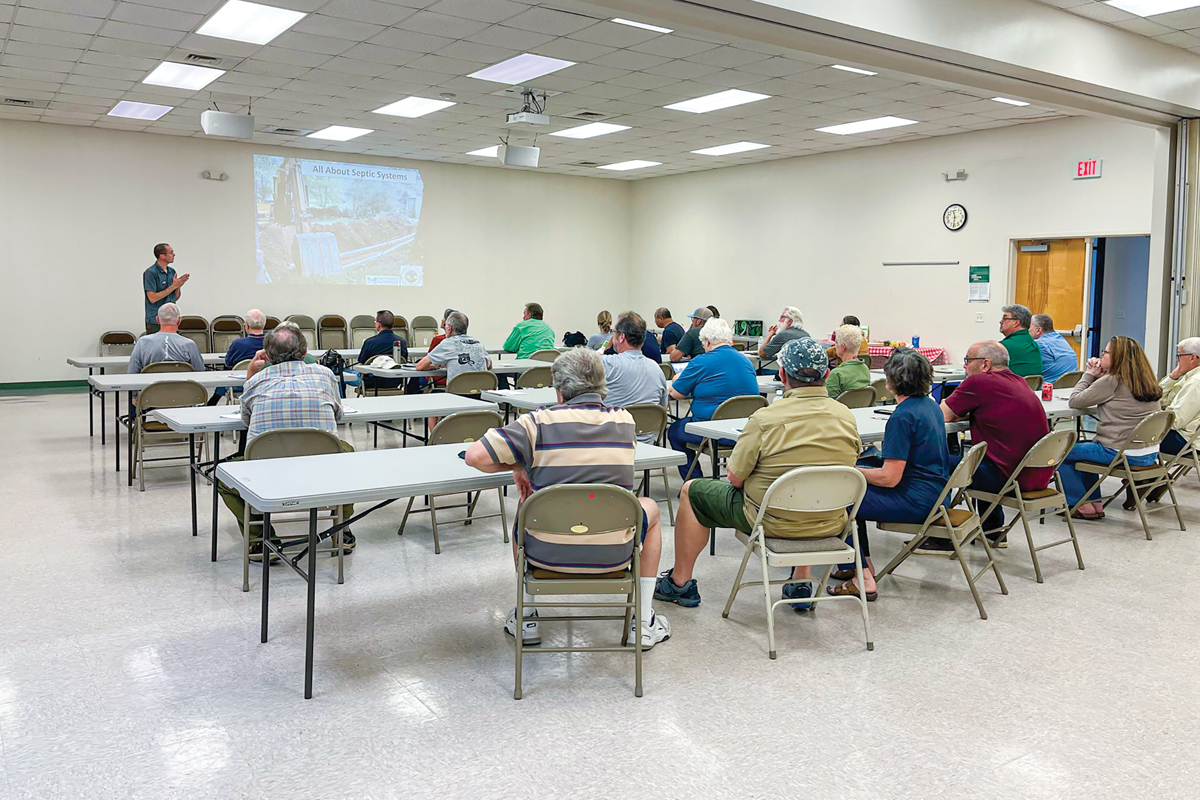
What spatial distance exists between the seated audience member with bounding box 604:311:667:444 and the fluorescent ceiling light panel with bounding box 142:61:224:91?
5252mm

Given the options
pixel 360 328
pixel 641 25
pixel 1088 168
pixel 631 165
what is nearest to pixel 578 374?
pixel 641 25

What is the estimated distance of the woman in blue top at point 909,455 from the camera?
389 cm

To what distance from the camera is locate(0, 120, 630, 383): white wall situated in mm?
11086

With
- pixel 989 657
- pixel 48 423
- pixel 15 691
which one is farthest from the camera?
pixel 48 423

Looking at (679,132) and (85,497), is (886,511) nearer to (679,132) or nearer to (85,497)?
(85,497)

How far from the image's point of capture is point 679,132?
11055 mm

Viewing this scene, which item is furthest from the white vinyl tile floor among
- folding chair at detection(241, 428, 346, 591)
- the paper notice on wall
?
the paper notice on wall

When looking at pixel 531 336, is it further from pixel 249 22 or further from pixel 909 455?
pixel 909 455

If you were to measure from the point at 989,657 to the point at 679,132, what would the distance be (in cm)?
877

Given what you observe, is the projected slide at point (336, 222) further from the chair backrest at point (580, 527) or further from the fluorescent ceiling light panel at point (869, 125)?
the chair backrest at point (580, 527)

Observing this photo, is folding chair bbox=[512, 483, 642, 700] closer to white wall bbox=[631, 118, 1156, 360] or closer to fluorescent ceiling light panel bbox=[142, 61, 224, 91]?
fluorescent ceiling light panel bbox=[142, 61, 224, 91]

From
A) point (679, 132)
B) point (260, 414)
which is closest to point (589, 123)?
point (679, 132)

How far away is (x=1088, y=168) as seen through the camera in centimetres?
968

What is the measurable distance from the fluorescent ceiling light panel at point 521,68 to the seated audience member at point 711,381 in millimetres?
3281
